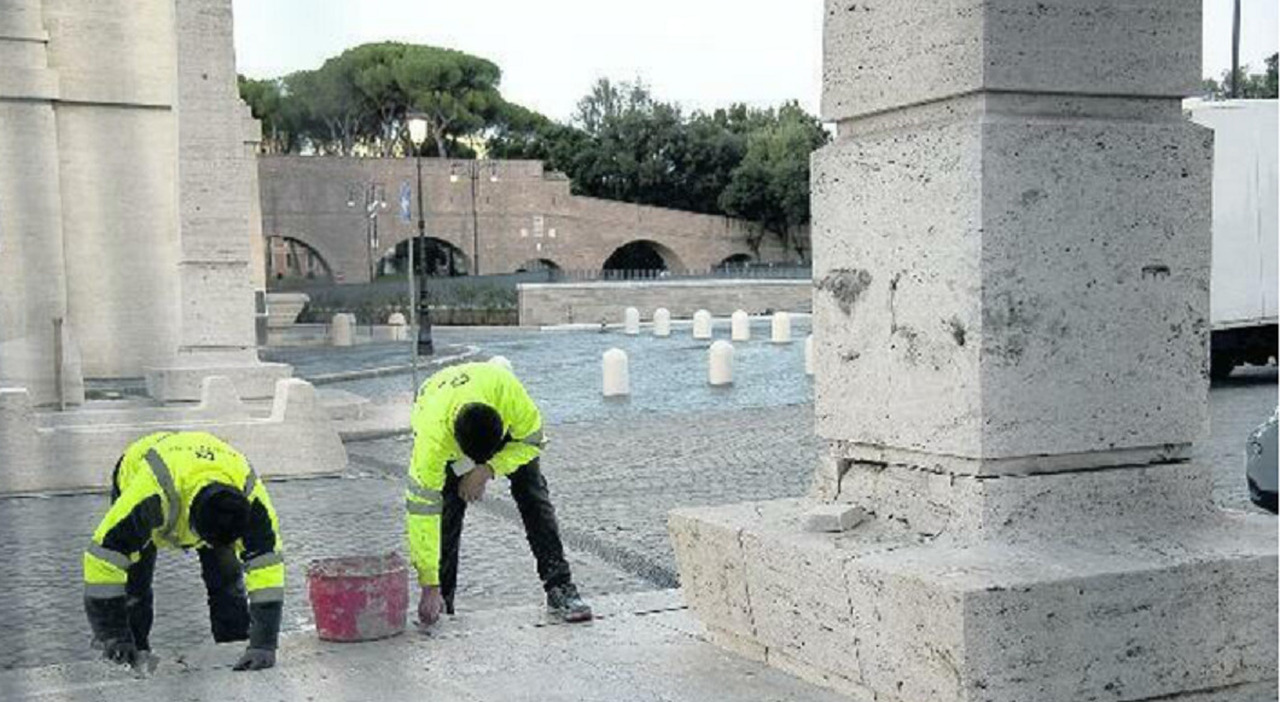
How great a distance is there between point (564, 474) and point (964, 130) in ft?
27.0

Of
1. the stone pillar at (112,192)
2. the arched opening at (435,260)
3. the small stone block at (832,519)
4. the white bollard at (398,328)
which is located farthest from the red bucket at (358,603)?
the arched opening at (435,260)

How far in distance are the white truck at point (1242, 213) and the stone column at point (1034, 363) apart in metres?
13.9

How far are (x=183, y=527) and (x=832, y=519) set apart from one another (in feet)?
7.87

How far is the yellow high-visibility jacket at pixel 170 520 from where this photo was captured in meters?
5.16

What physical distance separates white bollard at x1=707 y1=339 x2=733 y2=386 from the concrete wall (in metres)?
21.4

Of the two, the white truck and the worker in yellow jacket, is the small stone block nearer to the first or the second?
the worker in yellow jacket

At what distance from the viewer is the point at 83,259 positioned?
22891mm

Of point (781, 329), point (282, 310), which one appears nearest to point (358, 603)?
point (781, 329)

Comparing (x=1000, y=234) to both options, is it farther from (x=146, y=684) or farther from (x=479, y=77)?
(x=479, y=77)

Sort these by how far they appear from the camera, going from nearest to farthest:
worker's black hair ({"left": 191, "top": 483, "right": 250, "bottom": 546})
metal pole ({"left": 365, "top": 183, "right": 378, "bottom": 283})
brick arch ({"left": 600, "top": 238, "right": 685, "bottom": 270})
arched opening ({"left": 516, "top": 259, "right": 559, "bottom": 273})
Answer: worker's black hair ({"left": 191, "top": 483, "right": 250, "bottom": 546}) < metal pole ({"left": 365, "top": 183, "right": 378, "bottom": 283}) < arched opening ({"left": 516, "top": 259, "right": 559, "bottom": 273}) < brick arch ({"left": 600, "top": 238, "right": 685, "bottom": 270})

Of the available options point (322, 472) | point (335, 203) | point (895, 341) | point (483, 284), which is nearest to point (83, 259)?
point (322, 472)

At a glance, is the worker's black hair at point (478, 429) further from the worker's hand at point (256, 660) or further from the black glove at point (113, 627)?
the black glove at point (113, 627)

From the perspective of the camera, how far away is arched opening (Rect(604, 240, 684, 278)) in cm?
7012

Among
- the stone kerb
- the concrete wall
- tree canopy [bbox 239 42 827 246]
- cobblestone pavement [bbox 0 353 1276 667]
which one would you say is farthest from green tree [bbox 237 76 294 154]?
cobblestone pavement [bbox 0 353 1276 667]
